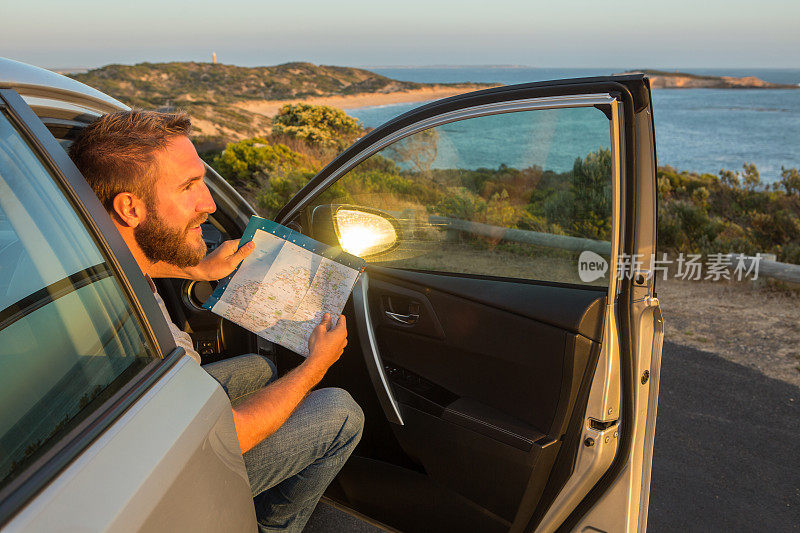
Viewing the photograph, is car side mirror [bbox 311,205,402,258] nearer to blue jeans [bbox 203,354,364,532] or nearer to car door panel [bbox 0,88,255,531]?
blue jeans [bbox 203,354,364,532]

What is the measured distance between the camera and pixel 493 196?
83.6 inches

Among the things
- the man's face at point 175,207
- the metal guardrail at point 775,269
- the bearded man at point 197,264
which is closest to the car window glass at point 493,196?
the bearded man at point 197,264

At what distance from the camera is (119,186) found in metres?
1.63

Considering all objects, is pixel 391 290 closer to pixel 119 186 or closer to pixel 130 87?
pixel 119 186

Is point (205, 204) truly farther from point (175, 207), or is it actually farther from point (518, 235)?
point (518, 235)

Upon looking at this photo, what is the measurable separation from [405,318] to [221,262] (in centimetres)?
68

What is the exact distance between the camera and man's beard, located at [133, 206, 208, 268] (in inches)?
66.8

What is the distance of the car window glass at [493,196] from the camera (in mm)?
1840

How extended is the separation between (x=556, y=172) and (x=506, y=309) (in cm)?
49

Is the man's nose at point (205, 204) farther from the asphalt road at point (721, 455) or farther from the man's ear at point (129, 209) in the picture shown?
the asphalt road at point (721, 455)

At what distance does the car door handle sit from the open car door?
1 cm

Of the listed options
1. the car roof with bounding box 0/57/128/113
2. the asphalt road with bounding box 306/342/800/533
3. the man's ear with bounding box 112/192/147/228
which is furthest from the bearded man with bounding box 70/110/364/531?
the asphalt road with bounding box 306/342/800/533

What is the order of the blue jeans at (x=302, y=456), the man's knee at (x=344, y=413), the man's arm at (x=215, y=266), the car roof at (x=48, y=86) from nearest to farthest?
1. the car roof at (x=48, y=86)
2. the blue jeans at (x=302, y=456)
3. the man's knee at (x=344, y=413)
4. the man's arm at (x=215, y=266)

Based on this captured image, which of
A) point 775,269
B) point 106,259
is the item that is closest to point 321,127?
point 775,269
